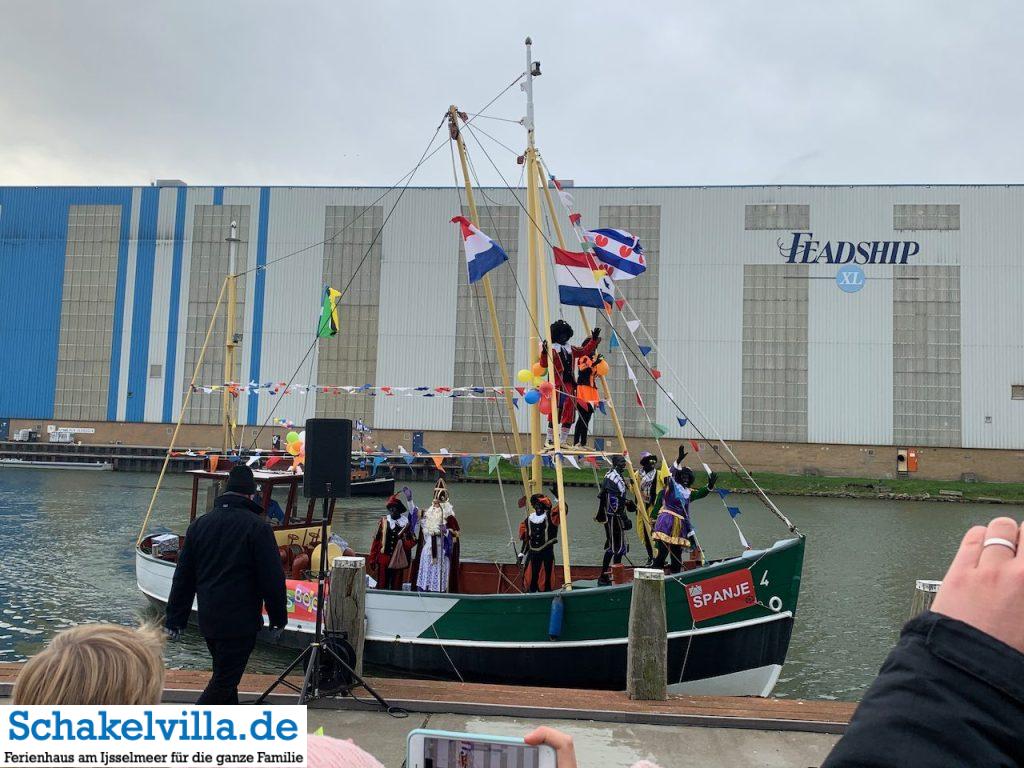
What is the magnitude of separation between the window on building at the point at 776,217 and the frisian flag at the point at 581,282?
3659cm

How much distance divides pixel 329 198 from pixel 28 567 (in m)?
32.9

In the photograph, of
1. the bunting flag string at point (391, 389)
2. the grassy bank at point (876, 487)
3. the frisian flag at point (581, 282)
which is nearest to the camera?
the bunting flag string at point (391, 389)

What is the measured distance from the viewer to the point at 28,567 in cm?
1798

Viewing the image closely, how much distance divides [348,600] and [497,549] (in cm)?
1584

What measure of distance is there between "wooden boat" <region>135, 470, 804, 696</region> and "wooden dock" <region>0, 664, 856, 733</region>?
6.27 ft

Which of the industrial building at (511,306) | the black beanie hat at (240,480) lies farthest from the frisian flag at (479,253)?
the industrial building at (511,306)

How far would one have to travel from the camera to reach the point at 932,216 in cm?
4297

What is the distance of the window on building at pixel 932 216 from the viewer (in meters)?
43.0

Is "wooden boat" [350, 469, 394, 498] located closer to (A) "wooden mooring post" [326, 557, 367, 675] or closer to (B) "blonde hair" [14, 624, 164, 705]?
(A) "wooden mooring post" [326, 557, 367, 675]

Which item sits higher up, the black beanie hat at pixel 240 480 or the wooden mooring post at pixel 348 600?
the black beanie hat at pixel 240 480

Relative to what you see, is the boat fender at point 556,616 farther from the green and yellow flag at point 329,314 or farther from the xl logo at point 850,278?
the xl logo at point 850,278

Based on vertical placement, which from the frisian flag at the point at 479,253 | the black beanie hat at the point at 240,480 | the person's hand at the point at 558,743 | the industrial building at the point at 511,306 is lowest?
the person's hand at the point at 558,743

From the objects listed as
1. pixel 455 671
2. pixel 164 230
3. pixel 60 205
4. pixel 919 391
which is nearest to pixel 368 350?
pixel 164 230

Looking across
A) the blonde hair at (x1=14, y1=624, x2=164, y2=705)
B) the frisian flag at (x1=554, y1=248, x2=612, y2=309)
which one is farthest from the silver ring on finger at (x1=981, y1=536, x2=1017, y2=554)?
the frisian flag at (x1=554, y1=248, x2=612, y2=309)
